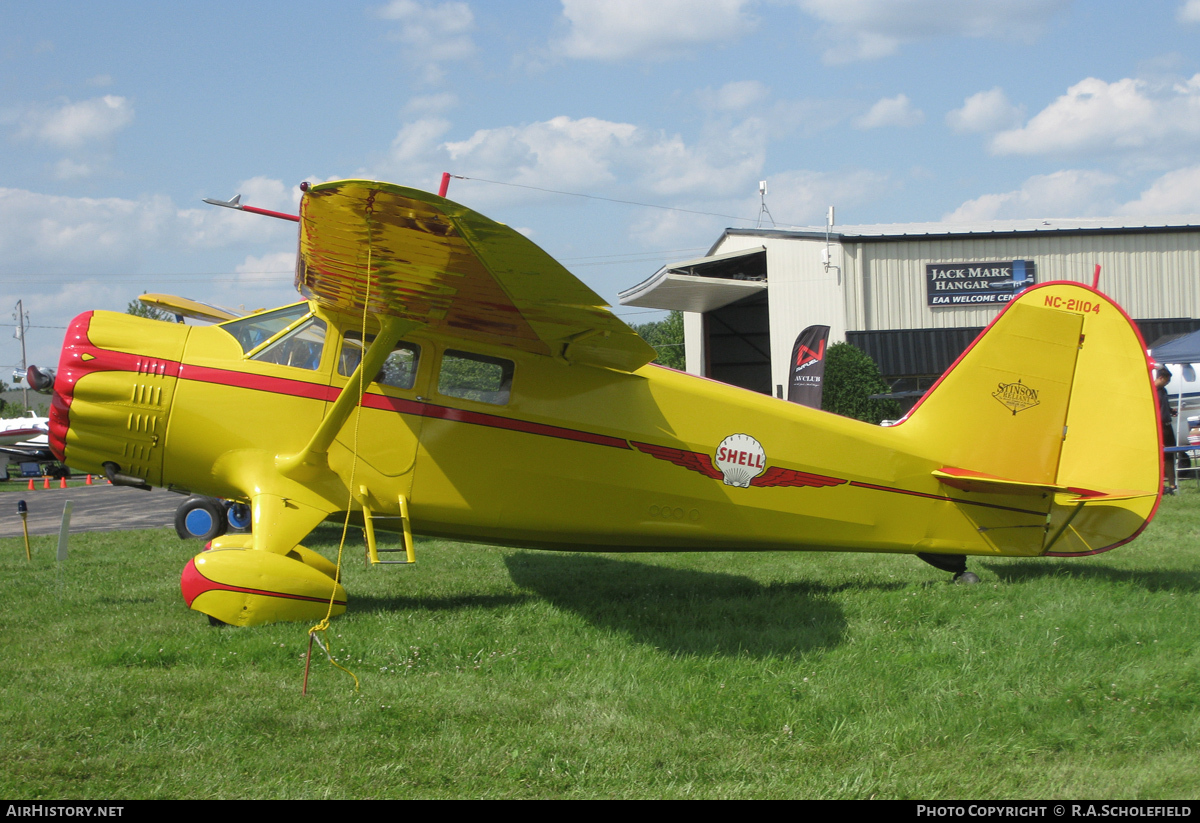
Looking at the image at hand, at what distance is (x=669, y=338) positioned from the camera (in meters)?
104

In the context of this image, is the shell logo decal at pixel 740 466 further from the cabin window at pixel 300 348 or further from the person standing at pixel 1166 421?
the person standing at pixel 1166 421

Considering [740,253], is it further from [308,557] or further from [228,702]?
[228,702]

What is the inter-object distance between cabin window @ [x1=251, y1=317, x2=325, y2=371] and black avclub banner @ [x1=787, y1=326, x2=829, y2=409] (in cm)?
1515

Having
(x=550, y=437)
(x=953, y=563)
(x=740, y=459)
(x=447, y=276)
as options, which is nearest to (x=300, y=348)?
(x=447, y=276)

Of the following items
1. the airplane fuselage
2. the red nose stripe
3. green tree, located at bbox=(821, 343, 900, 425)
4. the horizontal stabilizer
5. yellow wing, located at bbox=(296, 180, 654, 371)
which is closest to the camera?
yellow wing, located at bbox=(296, 180, 654, 371)

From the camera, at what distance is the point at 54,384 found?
20.6ft

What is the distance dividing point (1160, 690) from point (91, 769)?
A: 533 cm

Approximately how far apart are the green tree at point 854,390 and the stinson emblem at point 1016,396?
57.2ft

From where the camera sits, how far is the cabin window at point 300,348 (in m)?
6.41

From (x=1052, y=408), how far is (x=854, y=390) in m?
17.5

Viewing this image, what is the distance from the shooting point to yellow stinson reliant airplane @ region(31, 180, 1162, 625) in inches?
240

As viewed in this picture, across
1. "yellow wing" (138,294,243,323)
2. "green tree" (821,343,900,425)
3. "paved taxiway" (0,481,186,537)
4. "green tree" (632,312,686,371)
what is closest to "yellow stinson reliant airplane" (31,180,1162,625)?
"yellow wing" (138,294,243,323)

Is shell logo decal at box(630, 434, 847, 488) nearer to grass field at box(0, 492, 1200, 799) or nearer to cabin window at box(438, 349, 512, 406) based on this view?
grass field at box(0, 492, 1200, 799)

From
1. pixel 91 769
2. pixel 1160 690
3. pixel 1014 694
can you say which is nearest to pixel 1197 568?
pixel 1160 690
